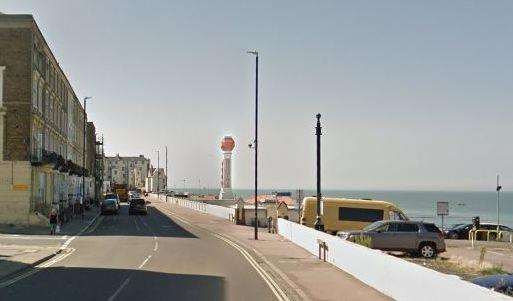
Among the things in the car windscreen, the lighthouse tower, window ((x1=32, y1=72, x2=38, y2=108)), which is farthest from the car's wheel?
the lighthouse tower

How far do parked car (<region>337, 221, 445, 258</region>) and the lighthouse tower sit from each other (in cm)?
9521

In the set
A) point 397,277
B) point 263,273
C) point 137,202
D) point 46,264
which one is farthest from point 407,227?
point 137,202

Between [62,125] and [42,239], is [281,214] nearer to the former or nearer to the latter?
[42,239]

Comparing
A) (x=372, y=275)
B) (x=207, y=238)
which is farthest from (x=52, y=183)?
(x=372, y=275)

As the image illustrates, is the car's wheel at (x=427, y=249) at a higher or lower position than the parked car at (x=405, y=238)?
lower

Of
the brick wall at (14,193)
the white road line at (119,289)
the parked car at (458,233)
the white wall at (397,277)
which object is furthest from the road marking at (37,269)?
→ the parked car at (458,233)

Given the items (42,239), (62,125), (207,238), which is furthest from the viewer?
(62,125)

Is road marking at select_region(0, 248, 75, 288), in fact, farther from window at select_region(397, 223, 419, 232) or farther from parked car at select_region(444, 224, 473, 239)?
parked car at select_region(444, 224, 473, 239)

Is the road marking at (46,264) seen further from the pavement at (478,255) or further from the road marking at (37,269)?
the pavement at (478,255)

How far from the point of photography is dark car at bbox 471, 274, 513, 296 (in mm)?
15314

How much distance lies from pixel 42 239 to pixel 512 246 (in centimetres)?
2692

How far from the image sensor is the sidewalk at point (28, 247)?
2505 centimetres

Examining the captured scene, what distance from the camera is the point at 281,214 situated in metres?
53.7

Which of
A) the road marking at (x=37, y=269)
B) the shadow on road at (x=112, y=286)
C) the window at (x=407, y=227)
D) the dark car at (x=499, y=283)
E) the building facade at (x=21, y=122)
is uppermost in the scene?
the building facade at (x=21, y=122)
